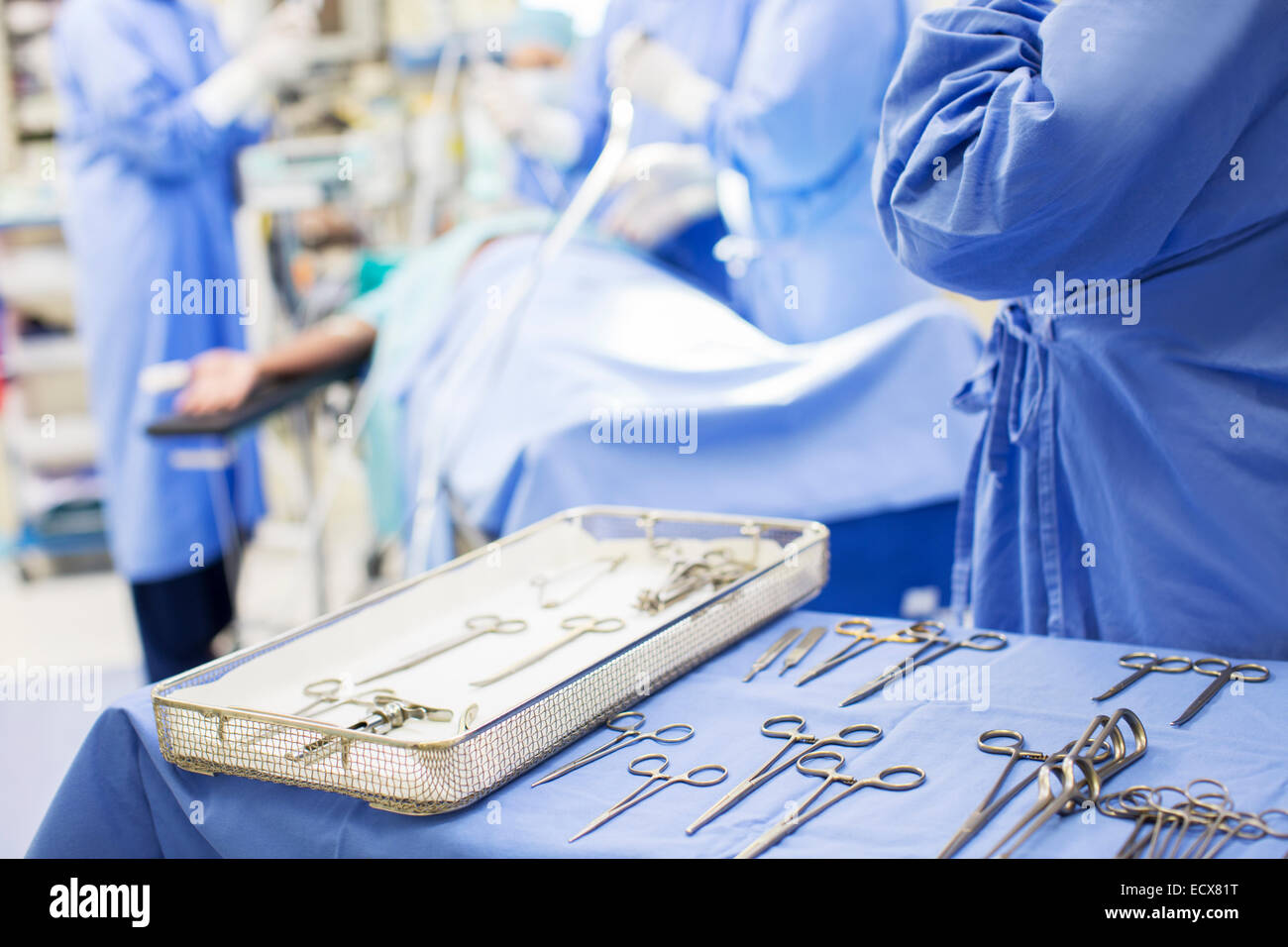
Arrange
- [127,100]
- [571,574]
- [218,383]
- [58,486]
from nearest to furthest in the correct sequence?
[571,574] → [218,383] → [127,100] → [58,486]

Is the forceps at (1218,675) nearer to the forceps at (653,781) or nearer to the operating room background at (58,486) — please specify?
the forceps at (653,781)

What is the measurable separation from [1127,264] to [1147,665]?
0.41 m

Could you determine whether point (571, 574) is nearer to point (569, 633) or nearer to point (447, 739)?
point (569, 633)

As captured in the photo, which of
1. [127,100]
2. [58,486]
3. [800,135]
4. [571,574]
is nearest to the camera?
Answer: [571,574]

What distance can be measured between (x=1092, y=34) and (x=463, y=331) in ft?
6.49

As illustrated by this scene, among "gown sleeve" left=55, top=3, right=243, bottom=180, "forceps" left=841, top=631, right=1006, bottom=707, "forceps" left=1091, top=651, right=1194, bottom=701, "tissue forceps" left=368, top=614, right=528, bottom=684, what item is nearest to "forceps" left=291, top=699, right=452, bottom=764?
"tissue forceps" left=368, top=614, right=528, bottom=684

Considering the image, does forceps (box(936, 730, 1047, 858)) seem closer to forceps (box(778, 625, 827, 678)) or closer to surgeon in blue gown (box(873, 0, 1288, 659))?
forceps (box(778, 625, 827, 678))

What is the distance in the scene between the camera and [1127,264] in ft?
3.77

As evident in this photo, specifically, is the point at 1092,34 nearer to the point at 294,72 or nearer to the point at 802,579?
the point at 802,579

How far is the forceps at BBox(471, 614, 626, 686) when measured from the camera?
116 cm

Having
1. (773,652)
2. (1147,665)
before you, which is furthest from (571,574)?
(1147,665)

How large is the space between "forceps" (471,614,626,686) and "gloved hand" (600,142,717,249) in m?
1.86
